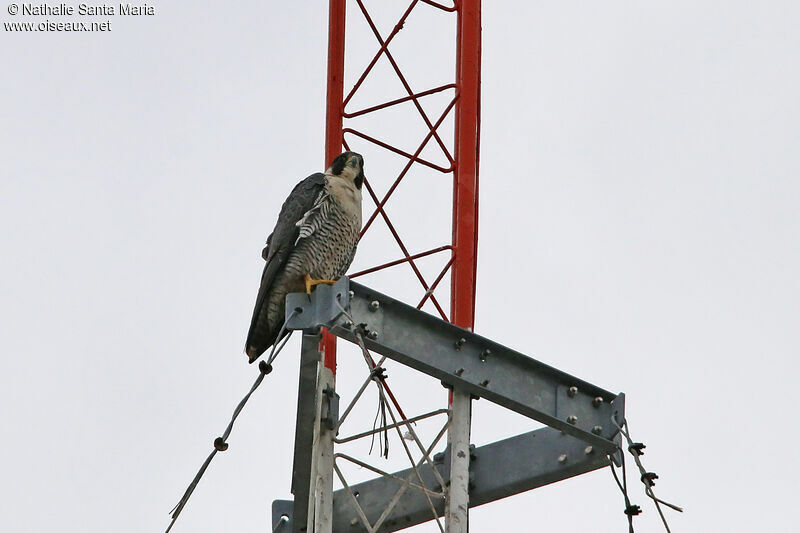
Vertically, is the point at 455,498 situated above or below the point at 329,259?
below

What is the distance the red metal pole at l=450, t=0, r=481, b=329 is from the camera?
34.6 ft

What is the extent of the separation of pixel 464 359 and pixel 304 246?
7.10 feet

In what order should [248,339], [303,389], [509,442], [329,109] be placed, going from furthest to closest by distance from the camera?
[329,109] → [248,339] → [509,442] → [303,389]

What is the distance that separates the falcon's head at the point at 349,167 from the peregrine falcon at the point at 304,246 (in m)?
0.06

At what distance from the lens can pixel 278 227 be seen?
1035 cm

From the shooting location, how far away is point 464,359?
8438mm

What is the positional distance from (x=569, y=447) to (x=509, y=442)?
0.35 m

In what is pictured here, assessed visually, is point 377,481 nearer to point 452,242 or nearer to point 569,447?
point 569,447

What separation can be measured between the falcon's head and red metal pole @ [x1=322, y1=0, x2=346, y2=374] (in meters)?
0.33

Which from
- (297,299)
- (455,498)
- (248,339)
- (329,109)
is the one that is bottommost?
(455,498)

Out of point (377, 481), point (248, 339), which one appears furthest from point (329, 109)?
point (377, 481)

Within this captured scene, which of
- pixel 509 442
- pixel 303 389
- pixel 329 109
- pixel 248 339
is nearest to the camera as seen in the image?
pixel 303 389

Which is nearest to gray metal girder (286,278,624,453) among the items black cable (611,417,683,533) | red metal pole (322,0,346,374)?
black cable (611,417,683,533)

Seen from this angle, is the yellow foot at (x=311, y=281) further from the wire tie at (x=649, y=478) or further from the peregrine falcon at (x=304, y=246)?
the wire tie at (x=649, y=478)
